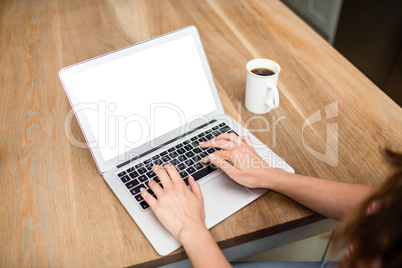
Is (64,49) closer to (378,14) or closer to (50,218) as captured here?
(50,218)

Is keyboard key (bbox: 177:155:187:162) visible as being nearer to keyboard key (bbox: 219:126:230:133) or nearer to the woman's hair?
keyboard key (bbox: 219:126:230:133)

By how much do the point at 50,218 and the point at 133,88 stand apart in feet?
1.09

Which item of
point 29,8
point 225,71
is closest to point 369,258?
point 225,71

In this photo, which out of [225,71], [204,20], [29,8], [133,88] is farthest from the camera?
[29,8]

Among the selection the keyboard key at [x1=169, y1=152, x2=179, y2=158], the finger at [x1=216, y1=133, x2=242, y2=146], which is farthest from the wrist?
the keyboard key at [x1=169, y1=152, x2=179, y2=158]

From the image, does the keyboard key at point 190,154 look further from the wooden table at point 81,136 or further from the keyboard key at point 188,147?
the wooden table at point 81,136

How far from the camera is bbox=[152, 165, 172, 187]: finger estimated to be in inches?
26.7

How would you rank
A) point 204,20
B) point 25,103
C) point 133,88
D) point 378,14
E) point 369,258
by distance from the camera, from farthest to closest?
point 378,14 < point 204,20 < point 25,103 < point 133,88 < point 369,258

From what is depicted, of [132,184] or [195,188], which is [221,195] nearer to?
[195,188]

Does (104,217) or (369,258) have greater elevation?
(369,258)

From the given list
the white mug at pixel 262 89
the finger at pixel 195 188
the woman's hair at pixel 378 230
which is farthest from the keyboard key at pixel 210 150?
the woman's hair at pixel 378 230

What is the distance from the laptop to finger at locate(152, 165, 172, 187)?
18 millimetres

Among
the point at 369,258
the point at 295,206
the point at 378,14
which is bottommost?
the point at 378,14

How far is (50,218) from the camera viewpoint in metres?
0.66
